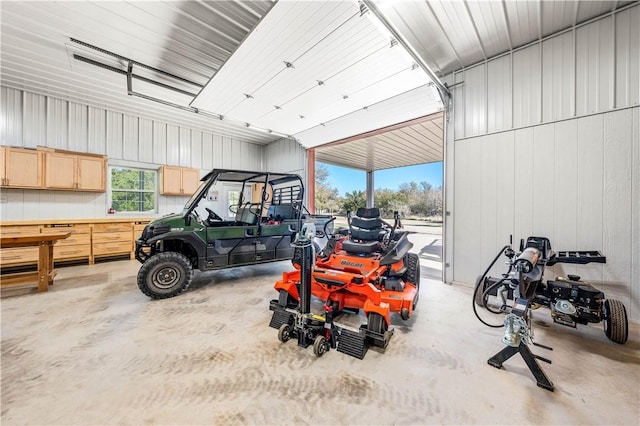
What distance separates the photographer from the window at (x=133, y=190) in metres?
6.39

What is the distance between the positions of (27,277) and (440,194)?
6938 mm

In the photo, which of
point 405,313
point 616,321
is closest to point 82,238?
point 405,313

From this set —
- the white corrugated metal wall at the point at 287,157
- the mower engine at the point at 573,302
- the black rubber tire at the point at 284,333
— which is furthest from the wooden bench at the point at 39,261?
the mower engine at the point at 573,302

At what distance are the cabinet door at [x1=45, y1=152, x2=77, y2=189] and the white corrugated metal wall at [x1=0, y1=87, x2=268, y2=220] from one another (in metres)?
0.38

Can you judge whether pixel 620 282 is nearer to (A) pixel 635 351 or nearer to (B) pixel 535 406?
(A) pixel 635 351

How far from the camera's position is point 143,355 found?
2.02 meters

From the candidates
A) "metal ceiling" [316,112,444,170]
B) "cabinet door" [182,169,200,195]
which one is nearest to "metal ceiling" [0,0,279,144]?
"cabinet door" [182,169,200,195]

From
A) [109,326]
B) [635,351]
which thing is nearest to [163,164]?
[109,326]

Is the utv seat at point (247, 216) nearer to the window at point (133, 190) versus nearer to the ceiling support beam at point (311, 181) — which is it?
the ceiling support beam at point (311, 181)

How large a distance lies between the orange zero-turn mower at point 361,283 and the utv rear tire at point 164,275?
5.73 ft

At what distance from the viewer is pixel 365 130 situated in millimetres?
5613

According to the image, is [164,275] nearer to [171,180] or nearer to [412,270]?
[412,270]

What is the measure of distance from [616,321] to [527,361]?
52.8 inches

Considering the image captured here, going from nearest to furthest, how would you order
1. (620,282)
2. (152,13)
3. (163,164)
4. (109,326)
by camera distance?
1. (109,326)
2. (620,282)
3. (152,13)
4. (163,164)
